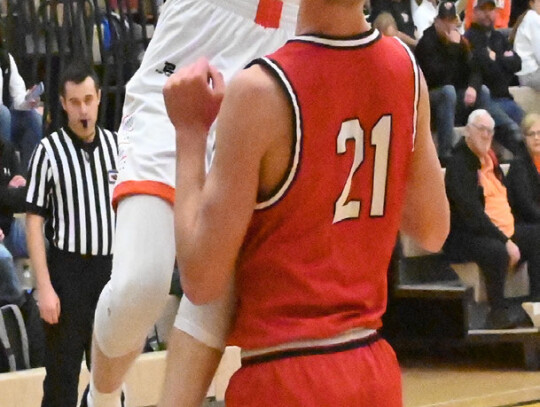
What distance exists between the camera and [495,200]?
6500 mm

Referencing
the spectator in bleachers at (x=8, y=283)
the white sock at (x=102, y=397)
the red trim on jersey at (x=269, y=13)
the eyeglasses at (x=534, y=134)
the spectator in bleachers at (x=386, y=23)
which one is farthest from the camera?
the spectator in bleachers at (x=386, y=23)

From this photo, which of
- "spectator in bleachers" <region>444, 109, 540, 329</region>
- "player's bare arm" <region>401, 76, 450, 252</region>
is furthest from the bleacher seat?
"player's bare arm" <region>401, 76, 450, 252</region>

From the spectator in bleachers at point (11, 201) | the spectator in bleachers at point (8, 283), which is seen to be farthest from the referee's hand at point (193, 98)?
the spectator in bleachers at point (11, 201)

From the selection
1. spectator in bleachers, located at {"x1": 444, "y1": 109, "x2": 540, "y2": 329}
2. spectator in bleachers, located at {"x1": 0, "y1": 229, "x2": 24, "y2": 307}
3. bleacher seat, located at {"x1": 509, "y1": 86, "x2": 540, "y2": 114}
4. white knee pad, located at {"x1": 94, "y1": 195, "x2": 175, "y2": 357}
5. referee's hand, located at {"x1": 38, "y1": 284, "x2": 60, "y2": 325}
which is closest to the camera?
white knee pad, located at {"x1": 94, "y1": 195, "x2": 175, "y2": 357}

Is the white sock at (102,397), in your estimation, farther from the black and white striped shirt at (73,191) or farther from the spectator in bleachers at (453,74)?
the spectator in bleachers at (453,74)

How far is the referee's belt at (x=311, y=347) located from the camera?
172cm

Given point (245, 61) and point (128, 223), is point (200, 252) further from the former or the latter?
point (245, 61)

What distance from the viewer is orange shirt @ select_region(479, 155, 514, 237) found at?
21.2 ft

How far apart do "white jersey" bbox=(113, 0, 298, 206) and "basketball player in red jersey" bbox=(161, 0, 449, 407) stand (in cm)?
70

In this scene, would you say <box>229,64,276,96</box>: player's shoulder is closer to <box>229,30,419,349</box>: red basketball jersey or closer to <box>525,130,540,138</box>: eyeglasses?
<box>229,30,419,349</box>: red basketball jersey

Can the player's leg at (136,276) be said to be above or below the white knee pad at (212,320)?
below

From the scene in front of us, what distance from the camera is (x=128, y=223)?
2354 mm

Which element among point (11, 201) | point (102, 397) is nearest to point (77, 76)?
point (11, 201)

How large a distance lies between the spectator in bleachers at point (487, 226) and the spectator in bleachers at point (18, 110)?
229cm
